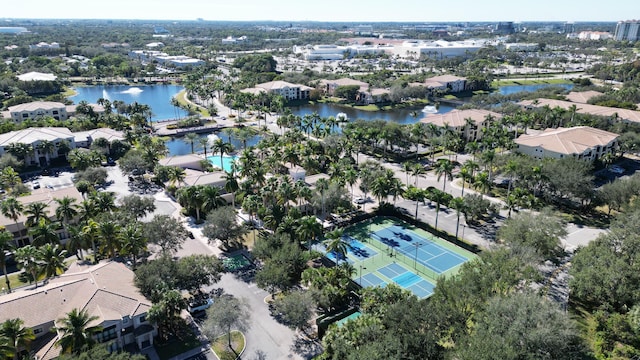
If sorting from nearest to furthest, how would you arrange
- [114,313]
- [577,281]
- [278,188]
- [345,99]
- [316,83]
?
[114,313]
[577,281]
[278,188]
[345,99]
[316,83]

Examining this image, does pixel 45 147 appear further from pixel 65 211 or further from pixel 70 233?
pixel 70 233

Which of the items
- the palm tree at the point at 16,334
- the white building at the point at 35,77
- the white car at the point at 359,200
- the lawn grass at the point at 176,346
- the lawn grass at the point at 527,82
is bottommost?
the lawn grass at the point at 176,346

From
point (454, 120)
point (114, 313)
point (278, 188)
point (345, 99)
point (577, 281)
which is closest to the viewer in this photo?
point (114, 313)

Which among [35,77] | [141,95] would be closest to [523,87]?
[141,95]

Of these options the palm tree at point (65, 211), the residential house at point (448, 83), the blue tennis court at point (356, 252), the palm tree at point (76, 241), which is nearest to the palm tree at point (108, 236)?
the palm tree at point (76, 241)

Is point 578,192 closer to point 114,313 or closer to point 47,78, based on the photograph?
point 114,313

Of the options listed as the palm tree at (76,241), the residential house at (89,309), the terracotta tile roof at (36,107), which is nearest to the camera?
the residential house at (89,309)

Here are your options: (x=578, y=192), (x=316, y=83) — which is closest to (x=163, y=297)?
(x=578, y=192)

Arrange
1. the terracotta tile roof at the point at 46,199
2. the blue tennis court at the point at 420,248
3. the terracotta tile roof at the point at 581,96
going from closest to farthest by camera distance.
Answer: the blue tennis court at the point at 420,248 < the terracotta tile roof at the point at 46,199 < the terracotta tile roof at the point at 581,96

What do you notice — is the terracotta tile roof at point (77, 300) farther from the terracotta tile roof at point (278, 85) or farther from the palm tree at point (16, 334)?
the terracotta tile roof at point (278, 85)
